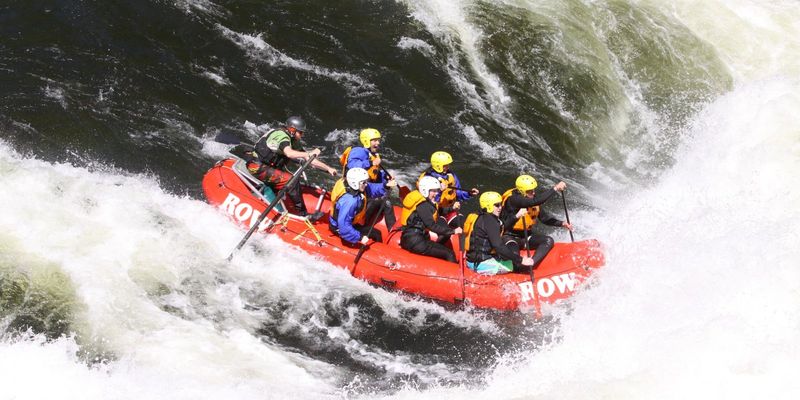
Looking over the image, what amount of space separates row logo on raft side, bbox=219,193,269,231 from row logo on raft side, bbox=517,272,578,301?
3.18 metres

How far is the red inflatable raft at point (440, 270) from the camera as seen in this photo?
30.7 feet

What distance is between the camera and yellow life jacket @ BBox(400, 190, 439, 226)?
385 inches

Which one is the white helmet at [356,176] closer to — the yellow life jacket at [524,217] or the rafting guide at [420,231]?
the rafting guide at [420,231]

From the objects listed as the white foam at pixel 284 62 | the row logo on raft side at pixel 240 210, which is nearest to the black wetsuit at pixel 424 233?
the row logo on raft side at pixel 240 210

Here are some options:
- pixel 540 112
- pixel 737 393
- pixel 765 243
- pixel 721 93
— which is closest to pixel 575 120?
pixel 540 112

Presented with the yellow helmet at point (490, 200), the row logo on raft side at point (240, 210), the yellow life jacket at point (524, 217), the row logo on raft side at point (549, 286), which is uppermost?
the yellow helmet at point (490, 200)

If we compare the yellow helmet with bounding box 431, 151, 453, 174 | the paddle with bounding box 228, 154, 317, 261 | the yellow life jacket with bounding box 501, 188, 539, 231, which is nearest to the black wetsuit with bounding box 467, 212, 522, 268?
the yellow life jacket with bounding box 501, 188, 539, 231

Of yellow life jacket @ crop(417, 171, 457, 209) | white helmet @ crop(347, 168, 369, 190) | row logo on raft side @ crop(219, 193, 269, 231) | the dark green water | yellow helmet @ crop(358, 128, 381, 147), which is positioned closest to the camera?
white helmet @ crop(347, 168, 369, 190)

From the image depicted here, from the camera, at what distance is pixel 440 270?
9438 millimetres

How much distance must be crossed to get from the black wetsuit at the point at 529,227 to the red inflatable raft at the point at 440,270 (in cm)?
11

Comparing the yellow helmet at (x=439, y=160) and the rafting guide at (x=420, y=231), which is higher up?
the yellow helmet at (x=439, y=160)

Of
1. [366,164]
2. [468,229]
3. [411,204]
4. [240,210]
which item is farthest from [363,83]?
[468,229]

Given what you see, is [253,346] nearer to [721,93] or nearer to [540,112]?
[540,112]

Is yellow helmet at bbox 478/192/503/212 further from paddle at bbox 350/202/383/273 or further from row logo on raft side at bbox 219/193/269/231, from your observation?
row logo on raft side at bbox 219/193/269/231
